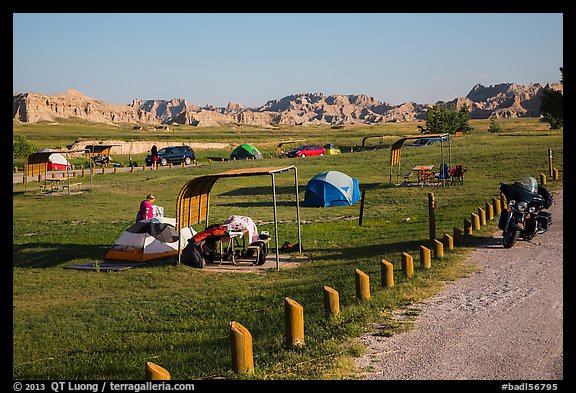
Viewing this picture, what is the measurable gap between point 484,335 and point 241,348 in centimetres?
347

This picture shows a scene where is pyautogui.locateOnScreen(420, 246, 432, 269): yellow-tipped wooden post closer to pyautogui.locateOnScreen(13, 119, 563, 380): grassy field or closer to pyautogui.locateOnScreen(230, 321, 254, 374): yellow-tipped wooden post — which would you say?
pyautogui.locateOnScreen(13, 119, 563, 380): grassy field

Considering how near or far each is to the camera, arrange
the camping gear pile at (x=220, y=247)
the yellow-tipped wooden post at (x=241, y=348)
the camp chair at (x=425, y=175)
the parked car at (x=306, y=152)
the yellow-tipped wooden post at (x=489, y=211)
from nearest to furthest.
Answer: the yellow-tipped wooden post at (x=241, y=348) → the camping gear pile at (x=220, y=247) → the yellow-tipped wooden post at (x=489, y=211) → the camp chair at (x=425, y=175) → the parked car at (x=306, y=152)

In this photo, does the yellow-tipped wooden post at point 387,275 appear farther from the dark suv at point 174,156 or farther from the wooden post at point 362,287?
the dark suv at point 174,156

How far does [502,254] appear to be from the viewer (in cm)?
1462

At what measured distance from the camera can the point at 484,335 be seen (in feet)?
28.5

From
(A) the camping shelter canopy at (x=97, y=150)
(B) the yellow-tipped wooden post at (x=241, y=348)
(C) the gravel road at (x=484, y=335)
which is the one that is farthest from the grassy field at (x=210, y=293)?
(A) the camping shelter canopy at (x=97, y=150)

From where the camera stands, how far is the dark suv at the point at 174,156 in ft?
180

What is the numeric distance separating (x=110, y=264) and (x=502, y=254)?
9.77 meters

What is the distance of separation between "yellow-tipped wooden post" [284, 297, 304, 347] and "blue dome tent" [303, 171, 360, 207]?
2030 centimetres

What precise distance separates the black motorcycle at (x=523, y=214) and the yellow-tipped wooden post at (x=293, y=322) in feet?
28.3

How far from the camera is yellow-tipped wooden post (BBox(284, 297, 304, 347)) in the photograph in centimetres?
823

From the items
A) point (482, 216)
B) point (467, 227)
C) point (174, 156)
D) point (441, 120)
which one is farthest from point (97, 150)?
point (467, 227)

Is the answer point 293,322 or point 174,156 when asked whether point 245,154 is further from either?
point 293,322
